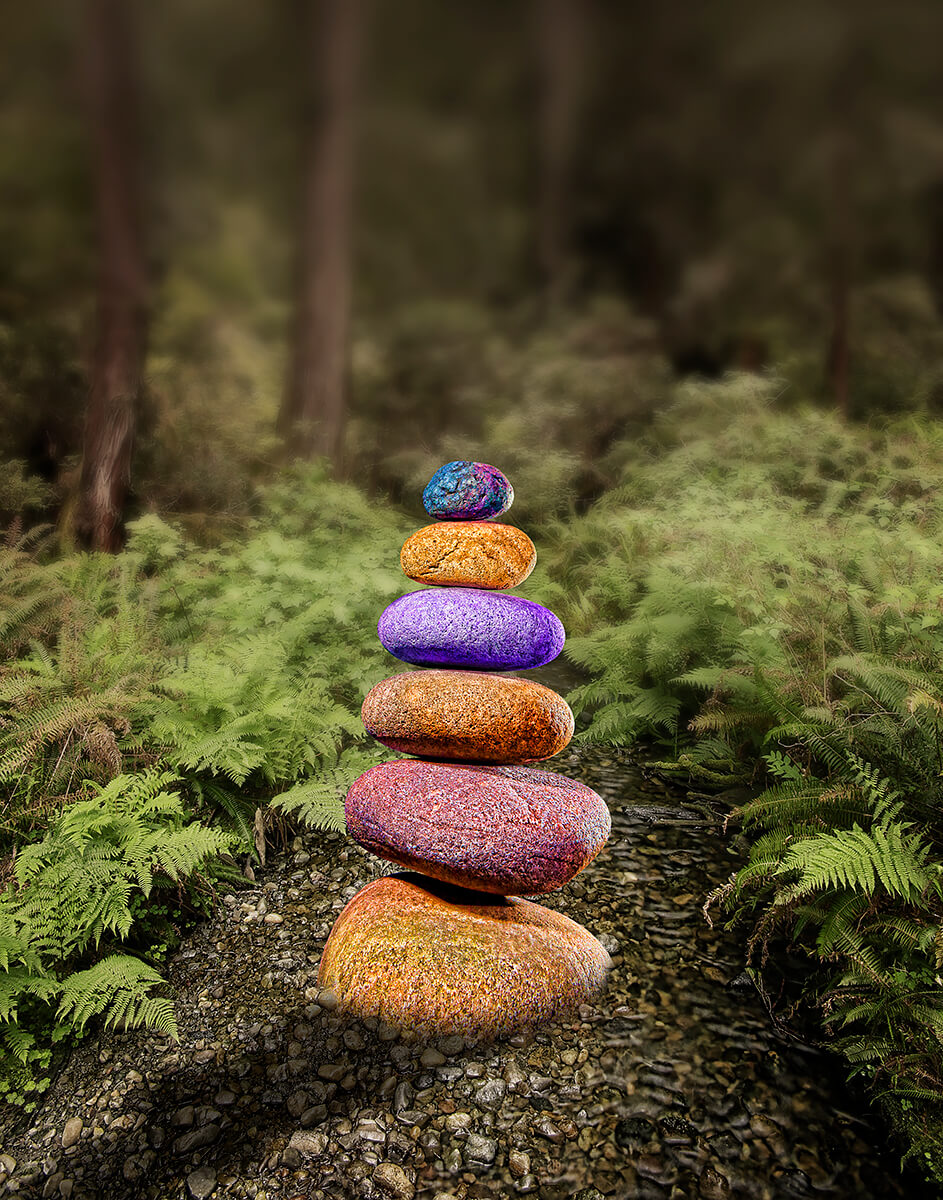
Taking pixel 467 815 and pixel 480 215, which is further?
pixel 480 215

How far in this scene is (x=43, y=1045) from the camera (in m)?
2.95

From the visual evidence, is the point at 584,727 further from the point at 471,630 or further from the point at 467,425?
the point at 467,425

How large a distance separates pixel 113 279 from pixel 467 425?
6218mm

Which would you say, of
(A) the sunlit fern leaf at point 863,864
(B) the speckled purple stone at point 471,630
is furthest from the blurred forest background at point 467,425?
(B) the speckled purple stone at point 471,630

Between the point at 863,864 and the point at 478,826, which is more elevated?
the point at 863,864

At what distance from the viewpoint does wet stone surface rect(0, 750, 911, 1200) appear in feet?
7.80

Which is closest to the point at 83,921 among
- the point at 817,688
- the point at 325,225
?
the point at 817,688

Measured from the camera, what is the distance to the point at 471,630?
3461 millimetres

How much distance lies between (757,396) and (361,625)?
7.68m

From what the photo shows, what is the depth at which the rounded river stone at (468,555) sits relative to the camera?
143 inches

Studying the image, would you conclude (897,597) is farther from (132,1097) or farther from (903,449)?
(903,449)

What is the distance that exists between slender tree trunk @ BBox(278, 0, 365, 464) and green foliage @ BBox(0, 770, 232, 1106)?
845 cm

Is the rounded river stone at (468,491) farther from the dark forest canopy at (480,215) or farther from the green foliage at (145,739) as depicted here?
the dark forest canopy at (480,215)

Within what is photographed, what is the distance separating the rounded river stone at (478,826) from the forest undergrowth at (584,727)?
54 cm
